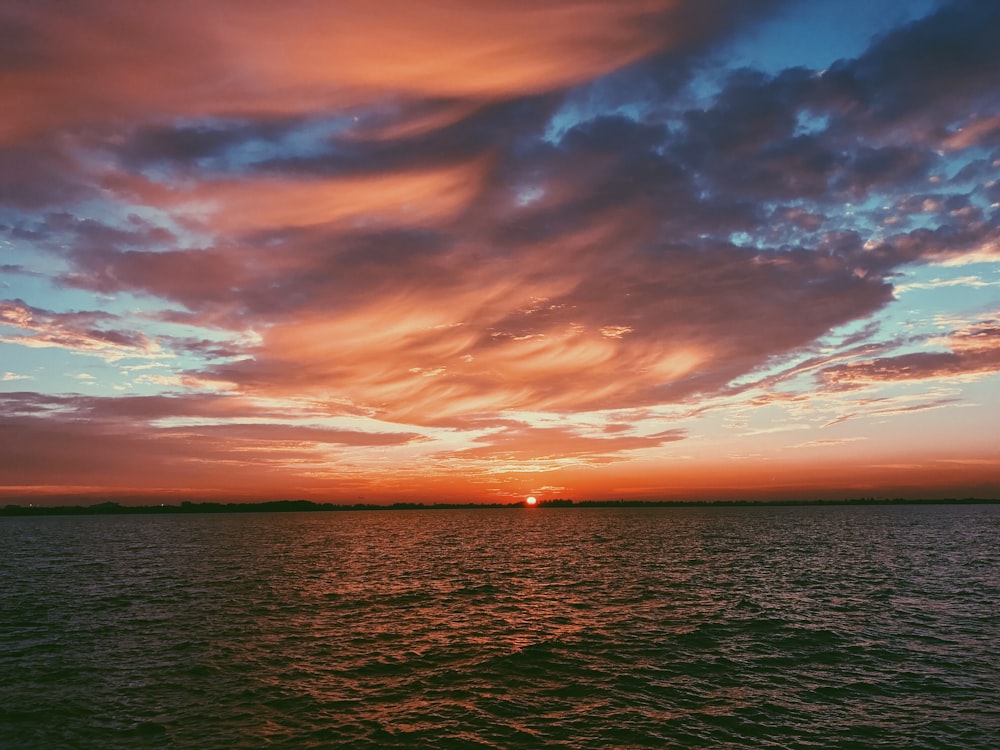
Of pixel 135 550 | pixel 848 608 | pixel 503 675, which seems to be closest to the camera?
pixel 503 675

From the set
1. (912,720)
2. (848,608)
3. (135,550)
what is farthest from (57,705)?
(135,550)

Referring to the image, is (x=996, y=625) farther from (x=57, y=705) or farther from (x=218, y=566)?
(x=218, y=566)

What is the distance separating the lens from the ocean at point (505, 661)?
934 inches

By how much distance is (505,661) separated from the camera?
110 feet

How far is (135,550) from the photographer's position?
113500 mm

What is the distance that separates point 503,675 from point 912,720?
1797 cm

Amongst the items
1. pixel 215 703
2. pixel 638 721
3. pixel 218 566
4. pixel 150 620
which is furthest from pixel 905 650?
pixel 218 566

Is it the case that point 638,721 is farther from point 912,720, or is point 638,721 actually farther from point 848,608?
point 848,608

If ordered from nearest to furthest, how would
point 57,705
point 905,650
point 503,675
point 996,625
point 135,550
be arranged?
point 57,705
point 503,675
point 905,650
point 996,625
point 135,550

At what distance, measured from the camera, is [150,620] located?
44.5 meters

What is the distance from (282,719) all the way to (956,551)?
4296 inches

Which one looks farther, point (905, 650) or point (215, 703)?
point (905, 650)

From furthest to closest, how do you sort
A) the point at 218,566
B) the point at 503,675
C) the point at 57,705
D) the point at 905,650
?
the point at 218,566
the point at 905,650
the point at 503,675
the point at 57,705

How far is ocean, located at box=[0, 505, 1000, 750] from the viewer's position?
77.8 ft
